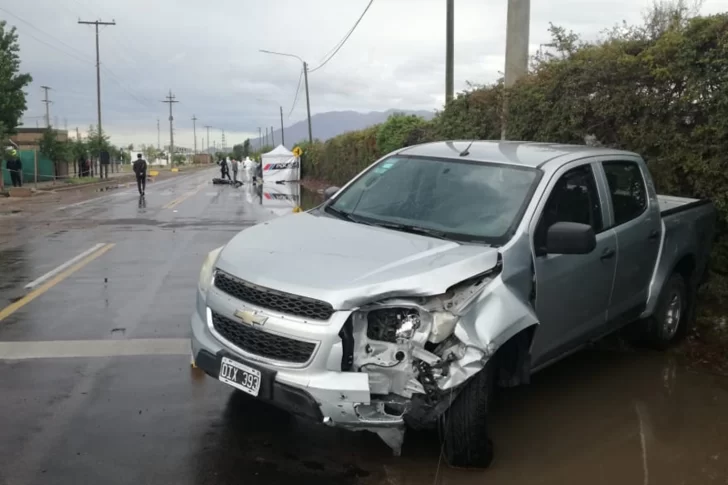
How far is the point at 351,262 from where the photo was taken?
13.8ft

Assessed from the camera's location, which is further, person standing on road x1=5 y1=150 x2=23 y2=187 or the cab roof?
person standing on road x1=5 y1=150 x2=23 y2=187

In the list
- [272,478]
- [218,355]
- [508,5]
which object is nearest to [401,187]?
[218,355]

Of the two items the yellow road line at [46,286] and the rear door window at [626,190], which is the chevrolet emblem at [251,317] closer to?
the rear door window at [626,190]

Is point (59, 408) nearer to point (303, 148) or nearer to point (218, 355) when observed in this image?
point (218, 355)

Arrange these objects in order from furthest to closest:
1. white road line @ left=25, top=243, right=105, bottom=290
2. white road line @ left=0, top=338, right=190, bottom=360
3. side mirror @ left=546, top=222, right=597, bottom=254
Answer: white road line @ left=25, top=243, right=105, bottom=290 < white road line @ left=0, top=338, right=190, bottom=360 < side mirror @ left=546, top=222, right=597, bottom=254

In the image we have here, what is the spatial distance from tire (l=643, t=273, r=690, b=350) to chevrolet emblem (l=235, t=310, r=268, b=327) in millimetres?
3881

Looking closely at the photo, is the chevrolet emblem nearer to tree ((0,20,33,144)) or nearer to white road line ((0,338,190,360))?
white road line ((0,338,190,360))

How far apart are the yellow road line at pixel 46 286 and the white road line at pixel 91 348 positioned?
3.97 ft

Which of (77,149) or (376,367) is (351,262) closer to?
(376,367)

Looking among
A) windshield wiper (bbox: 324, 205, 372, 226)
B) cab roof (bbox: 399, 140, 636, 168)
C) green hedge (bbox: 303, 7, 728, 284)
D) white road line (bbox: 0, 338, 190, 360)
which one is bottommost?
white road line (bbox: 0, 338, 190, 360)

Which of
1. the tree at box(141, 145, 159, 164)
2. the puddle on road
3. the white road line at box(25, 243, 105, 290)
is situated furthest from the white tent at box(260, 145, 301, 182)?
the tree at box(141, 145, 159, 164)

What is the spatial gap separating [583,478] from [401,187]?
2.49 m

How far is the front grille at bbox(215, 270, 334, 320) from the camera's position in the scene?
3912 mm

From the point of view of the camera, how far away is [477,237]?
Answer: 4746mm
